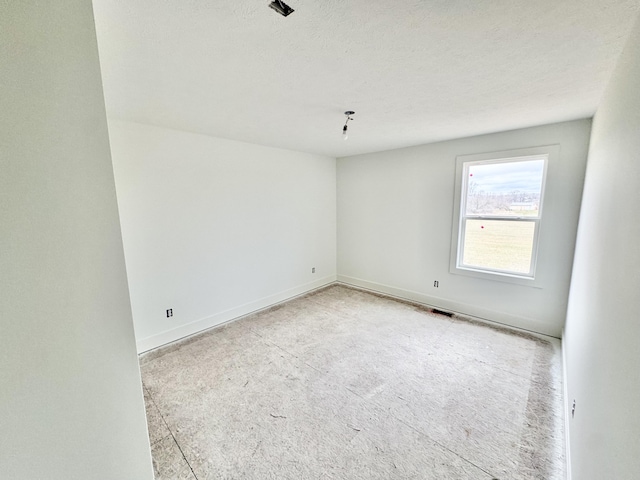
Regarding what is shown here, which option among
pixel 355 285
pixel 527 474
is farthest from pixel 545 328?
pixel 355 285

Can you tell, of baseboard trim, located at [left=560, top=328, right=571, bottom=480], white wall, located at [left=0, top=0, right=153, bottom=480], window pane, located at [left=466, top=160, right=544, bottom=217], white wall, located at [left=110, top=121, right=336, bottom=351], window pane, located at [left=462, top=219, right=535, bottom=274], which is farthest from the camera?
window pane, located at [left=462, top=219, right=535, bottom=274]

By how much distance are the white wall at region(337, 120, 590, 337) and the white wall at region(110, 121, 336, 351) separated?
0.88 metres

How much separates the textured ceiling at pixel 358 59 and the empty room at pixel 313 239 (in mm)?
17

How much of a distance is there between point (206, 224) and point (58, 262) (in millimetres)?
2596

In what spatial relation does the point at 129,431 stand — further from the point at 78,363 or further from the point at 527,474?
the point at 527,474

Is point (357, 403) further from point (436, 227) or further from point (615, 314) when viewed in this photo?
point (436, 227)

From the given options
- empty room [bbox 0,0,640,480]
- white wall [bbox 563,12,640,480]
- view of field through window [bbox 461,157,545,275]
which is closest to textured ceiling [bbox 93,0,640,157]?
empty room [bbox 0,0,640,480]

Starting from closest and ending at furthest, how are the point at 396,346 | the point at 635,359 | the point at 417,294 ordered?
the point at 635,359 → the point at 396,346 → the point at 417,294

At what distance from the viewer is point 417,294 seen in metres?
4.16

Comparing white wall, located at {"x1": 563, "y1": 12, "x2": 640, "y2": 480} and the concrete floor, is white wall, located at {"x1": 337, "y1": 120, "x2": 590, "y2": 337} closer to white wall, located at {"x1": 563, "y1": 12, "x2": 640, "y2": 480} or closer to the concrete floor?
the concrete floor

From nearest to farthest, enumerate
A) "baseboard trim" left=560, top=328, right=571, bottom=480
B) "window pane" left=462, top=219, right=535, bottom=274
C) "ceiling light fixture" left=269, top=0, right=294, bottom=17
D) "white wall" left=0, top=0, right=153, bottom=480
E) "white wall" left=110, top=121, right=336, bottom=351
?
"white wall" left=0, top=0, right=153, bottom=480 → "ceiling light fixture" left=269, top=0, right=294, bottom=17 → "baseboard trim" left=560, top=328, right=571, bottom=480 → "white wall" left=110, top=121, right=336, bottom=351 → "window pane" left=462, top=219, right=535, bottom=274

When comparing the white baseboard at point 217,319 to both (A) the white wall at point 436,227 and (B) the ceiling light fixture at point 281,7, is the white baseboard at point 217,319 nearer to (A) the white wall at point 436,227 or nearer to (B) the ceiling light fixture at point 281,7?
(A) the white wall at point 436,227

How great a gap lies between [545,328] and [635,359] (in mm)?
2965

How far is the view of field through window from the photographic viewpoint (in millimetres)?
3100
